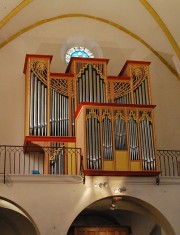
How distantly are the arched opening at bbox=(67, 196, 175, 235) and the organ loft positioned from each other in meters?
1.42

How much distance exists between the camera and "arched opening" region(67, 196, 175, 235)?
16.4 meters

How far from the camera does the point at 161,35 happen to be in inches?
789

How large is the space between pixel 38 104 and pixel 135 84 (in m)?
3.63

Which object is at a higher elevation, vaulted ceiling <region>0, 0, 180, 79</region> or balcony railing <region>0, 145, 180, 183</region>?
vaulted ceiling <region>0, 0, 180, 79</region>

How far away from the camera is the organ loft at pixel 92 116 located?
15953 millimetres

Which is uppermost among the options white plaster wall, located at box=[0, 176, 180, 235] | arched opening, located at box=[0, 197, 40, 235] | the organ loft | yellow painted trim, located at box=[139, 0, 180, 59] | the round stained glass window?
yellow painted trim, located at box=[139, 0, 180, 59]

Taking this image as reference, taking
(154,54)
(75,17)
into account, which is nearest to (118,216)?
(154,54)

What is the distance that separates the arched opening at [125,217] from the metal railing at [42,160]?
1.50 meters

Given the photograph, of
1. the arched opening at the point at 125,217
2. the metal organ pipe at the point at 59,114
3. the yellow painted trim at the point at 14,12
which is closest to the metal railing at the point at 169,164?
the arched opening at the point at 125,217

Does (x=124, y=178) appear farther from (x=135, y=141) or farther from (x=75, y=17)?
(x=75, y=17)

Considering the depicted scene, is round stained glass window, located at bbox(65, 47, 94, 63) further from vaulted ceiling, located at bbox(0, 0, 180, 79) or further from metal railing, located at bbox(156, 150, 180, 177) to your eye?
metal railing, located at bbox(156, 150, 180, 177)

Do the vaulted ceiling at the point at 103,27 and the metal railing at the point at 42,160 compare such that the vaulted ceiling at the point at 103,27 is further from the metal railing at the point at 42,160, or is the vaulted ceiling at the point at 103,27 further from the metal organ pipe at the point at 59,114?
the metal railing at the point at 42,160

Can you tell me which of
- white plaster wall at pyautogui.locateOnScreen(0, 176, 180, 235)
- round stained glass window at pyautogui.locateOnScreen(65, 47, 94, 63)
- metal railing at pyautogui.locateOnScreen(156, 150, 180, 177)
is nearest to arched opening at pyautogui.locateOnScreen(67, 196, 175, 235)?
white plaster wall at pyautogui.locateOnScreen(0, 176, 180, 235)

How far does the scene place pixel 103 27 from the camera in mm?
20844
